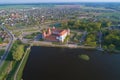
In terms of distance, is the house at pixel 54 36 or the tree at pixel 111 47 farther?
the house at pixel 54 36

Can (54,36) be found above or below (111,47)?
above

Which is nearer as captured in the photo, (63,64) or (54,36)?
(63,64)

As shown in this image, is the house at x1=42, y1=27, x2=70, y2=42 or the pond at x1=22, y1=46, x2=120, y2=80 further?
the house at x1=42, y1=27, x2=70, y2=42

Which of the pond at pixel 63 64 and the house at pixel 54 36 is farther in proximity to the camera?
the house at pixel 54 36

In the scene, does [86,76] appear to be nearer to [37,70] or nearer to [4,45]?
[37,70]

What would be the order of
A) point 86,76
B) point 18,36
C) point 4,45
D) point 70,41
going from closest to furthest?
point 86,76
point 4,45
point 70,41
point 18,36

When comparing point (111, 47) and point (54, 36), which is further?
point (54, 36)

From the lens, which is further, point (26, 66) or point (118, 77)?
point (26, 66)

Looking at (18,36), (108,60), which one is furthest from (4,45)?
(108,60)

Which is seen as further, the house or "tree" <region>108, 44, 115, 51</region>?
the house

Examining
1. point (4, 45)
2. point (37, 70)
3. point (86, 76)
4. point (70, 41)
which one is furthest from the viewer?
point (70, 41)
